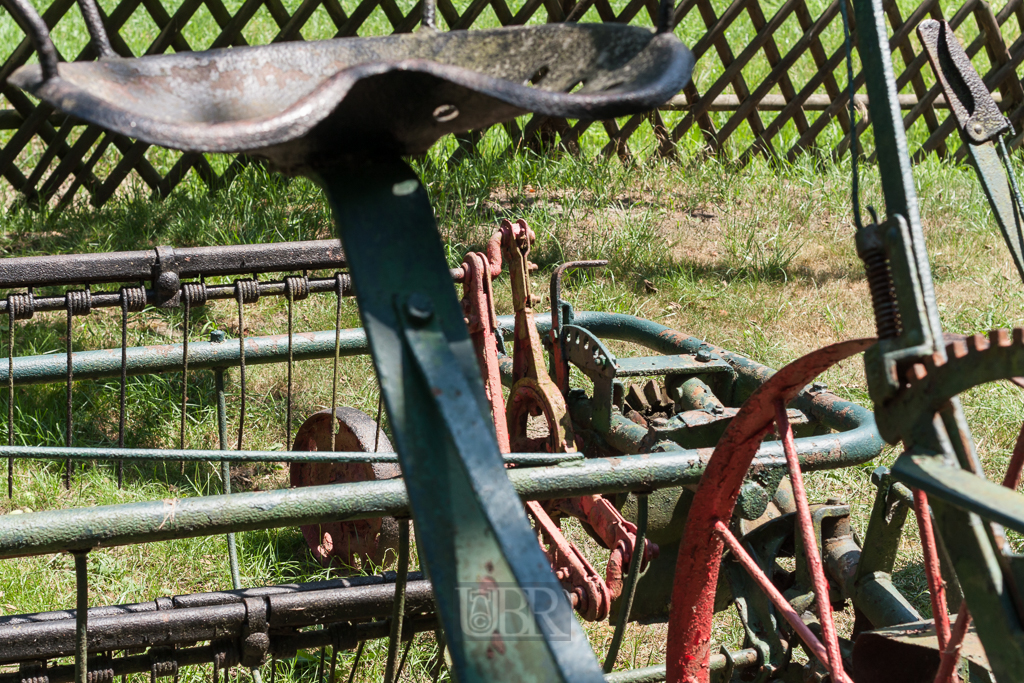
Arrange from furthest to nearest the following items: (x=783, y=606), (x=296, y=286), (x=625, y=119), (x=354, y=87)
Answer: (x=625, y=119)
(x=296, y=286)
(x=783, y=606)
(x=354, y=87)

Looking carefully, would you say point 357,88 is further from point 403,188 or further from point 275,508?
point 275,508

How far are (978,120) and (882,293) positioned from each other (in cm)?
54


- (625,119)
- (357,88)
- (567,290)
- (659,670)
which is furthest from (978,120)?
(625,119)

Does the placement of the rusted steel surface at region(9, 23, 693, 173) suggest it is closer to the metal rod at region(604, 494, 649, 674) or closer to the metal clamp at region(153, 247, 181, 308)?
the metal rod at region(604, 494, 649, 674)

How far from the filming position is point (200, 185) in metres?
5.04

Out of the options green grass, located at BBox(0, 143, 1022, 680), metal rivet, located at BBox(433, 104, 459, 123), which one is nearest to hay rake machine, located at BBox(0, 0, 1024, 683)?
metal rivet, located at BBox(433, 104, 459, 123)

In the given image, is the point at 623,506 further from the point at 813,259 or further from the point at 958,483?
the point at 813,259

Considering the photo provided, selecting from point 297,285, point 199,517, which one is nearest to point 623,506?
point 297,285

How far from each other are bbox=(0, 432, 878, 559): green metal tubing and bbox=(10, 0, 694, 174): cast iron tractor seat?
78cm

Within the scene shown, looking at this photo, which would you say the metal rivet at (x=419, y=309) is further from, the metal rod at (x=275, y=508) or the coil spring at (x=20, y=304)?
the coil spring at (x=20, y=304)

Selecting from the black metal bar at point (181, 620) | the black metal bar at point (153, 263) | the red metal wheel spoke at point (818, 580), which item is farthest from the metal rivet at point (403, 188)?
the black metal bar at point (153, 263)

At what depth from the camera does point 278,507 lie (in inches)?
63.9

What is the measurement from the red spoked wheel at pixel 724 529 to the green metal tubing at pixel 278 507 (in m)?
0.15

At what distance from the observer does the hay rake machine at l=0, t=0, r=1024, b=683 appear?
901mm
